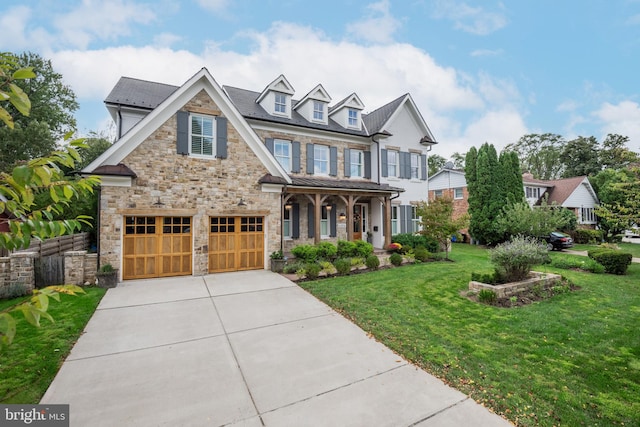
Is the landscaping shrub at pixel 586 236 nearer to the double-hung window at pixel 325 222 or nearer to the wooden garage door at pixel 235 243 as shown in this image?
the double-hung window at pixel 325 222

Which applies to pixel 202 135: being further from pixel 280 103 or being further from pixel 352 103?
pixel 352 103

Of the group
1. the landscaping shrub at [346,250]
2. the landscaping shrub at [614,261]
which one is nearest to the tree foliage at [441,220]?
the landscaping shrub at [346,250]

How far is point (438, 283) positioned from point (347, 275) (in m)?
3.38

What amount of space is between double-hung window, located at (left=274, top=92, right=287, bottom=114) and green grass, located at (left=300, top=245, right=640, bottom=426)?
10.5 m

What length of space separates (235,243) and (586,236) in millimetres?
29189

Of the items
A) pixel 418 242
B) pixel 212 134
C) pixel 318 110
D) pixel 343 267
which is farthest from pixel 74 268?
pixel 418 242

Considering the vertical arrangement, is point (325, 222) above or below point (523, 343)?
above

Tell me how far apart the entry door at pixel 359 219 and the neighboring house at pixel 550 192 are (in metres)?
13.7

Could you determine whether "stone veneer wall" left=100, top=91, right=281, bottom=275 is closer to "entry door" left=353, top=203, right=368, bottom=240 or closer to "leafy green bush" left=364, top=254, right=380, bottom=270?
"leafy green bush" left=364, top=254, right=380, bottom=270

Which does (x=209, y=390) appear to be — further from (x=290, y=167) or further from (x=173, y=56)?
(x=173, y=56)

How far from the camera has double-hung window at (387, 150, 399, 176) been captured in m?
17.7

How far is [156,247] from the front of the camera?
10445mm

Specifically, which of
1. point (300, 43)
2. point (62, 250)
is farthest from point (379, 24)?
point (62, 250)

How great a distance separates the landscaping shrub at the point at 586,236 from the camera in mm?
23969
